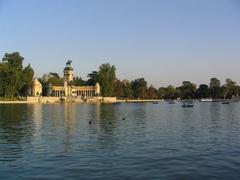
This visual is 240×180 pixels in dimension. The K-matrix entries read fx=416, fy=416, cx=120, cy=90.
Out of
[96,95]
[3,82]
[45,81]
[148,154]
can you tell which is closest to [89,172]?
[148,154]

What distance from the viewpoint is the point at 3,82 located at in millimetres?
141000

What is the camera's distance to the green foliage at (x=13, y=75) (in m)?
140

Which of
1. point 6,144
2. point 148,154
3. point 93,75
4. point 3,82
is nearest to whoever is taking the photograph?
point 148,154

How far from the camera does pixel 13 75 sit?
14000 cm

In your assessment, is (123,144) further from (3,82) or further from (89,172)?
(3,82)

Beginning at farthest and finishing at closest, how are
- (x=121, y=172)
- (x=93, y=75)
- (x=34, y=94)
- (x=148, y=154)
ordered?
(x=93, y=75), (x=34, y=94), (x=148, y=154), (x=121, y=172)

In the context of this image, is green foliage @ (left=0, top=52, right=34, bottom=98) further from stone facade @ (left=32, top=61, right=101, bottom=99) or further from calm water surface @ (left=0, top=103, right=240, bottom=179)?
calm water surface @ (left=0, top=103, right=240, bottom=179)

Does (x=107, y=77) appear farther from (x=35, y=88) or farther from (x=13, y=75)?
(x=13, y=75)

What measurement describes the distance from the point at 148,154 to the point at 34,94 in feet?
457

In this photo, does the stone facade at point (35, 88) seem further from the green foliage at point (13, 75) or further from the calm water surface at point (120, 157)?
the calm water surface at point (120, 157)

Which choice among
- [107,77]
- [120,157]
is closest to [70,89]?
[107,77]

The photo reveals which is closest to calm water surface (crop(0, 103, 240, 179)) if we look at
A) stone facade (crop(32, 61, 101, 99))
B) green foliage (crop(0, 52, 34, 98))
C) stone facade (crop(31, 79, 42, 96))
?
green foliage (crop(0, 52, 34, 98))

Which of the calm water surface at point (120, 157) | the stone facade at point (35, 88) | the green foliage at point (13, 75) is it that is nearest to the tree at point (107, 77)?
the stone facade at point (35, 88)

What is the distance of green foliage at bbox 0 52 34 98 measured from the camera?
140 m
